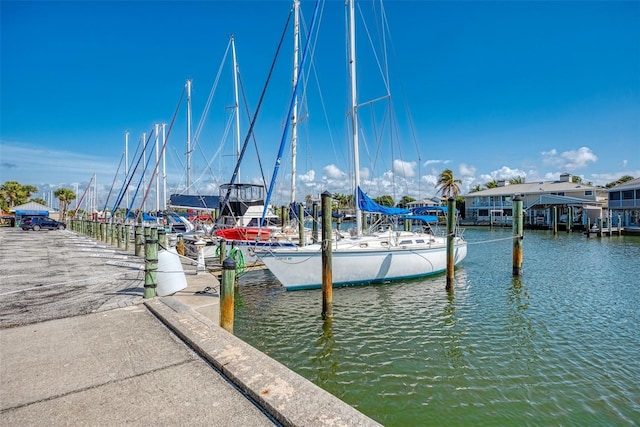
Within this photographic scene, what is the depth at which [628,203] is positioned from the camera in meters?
43.8

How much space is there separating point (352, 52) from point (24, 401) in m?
15.5

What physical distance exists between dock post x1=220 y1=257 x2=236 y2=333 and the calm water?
6.06 feet

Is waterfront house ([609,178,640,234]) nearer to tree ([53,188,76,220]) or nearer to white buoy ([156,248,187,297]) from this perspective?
white buoy ([156,248,187,297])

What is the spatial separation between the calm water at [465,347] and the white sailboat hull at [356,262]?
45 centimetres

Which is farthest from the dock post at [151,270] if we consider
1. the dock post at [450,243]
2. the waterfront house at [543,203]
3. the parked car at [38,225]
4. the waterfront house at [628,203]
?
the waterfront house at [628,203]

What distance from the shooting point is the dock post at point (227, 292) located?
232 inches

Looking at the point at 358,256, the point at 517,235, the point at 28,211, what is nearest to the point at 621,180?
the point at 517,235

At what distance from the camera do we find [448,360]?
7180 millimetres

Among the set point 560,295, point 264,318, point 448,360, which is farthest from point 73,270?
point 560,295

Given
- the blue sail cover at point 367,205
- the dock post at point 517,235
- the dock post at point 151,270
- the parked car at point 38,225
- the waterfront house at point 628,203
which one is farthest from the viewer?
the waterfront house at point 628,203

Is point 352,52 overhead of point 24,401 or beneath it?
overhead

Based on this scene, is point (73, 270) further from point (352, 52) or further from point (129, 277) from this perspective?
point (352, 52)

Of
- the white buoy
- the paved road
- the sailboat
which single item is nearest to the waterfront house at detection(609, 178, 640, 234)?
the sailboat

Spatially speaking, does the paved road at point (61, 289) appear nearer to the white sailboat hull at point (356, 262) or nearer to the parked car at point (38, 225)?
the white sailboat hull at point (356, 262)
